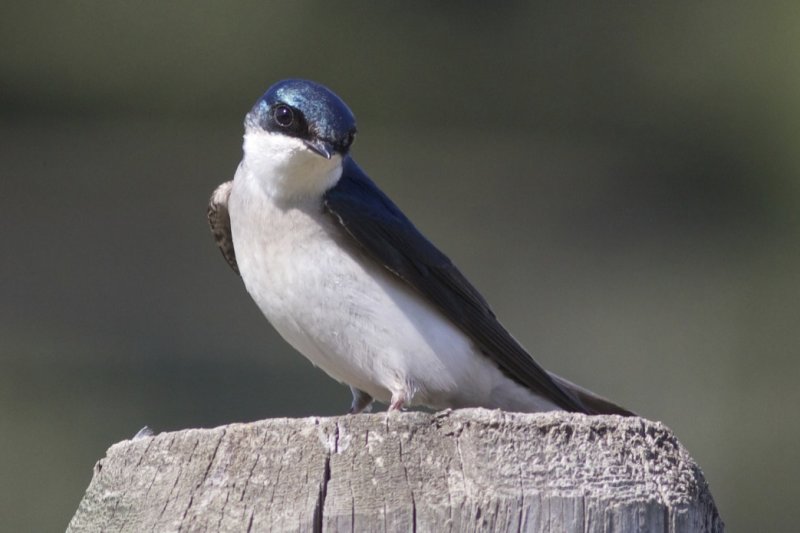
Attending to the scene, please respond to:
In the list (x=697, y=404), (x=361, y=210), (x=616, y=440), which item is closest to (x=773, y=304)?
(x=697, y=404)

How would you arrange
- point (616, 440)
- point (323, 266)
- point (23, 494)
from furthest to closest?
point (23, 494) → point (323, 266) → point (616, 440)

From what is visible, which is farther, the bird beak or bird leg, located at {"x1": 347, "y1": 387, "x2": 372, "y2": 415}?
bird leg, located at {"x1": 347, "y1": 387, "x2": 372, "y2": 415}

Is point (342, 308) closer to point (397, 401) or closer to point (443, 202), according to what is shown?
point (397, 401)

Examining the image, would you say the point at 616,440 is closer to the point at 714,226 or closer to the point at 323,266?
the point at 323,266

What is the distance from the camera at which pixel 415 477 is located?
173cm

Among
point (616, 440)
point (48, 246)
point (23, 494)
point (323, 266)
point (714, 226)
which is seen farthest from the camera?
point (714, 226)

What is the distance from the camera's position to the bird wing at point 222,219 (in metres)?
3.00

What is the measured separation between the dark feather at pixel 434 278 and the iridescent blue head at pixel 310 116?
0.10 meters

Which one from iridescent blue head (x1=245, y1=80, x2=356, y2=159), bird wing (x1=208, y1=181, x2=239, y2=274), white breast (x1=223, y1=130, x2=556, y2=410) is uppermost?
iridescent blue head (x1=245, y1=80, x2=356, y2=159)

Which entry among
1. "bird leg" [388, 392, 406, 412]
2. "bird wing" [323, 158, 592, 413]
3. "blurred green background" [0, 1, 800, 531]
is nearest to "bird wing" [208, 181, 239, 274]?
"bird wing" [323, 158, 592, 413]

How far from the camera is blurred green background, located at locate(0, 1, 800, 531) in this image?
16.5 ft

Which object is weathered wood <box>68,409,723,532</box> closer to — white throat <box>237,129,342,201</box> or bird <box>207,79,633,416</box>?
bird <box>207,79,633,416</box>

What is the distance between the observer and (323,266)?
269 centimetres

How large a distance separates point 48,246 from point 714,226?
7.28 ft
